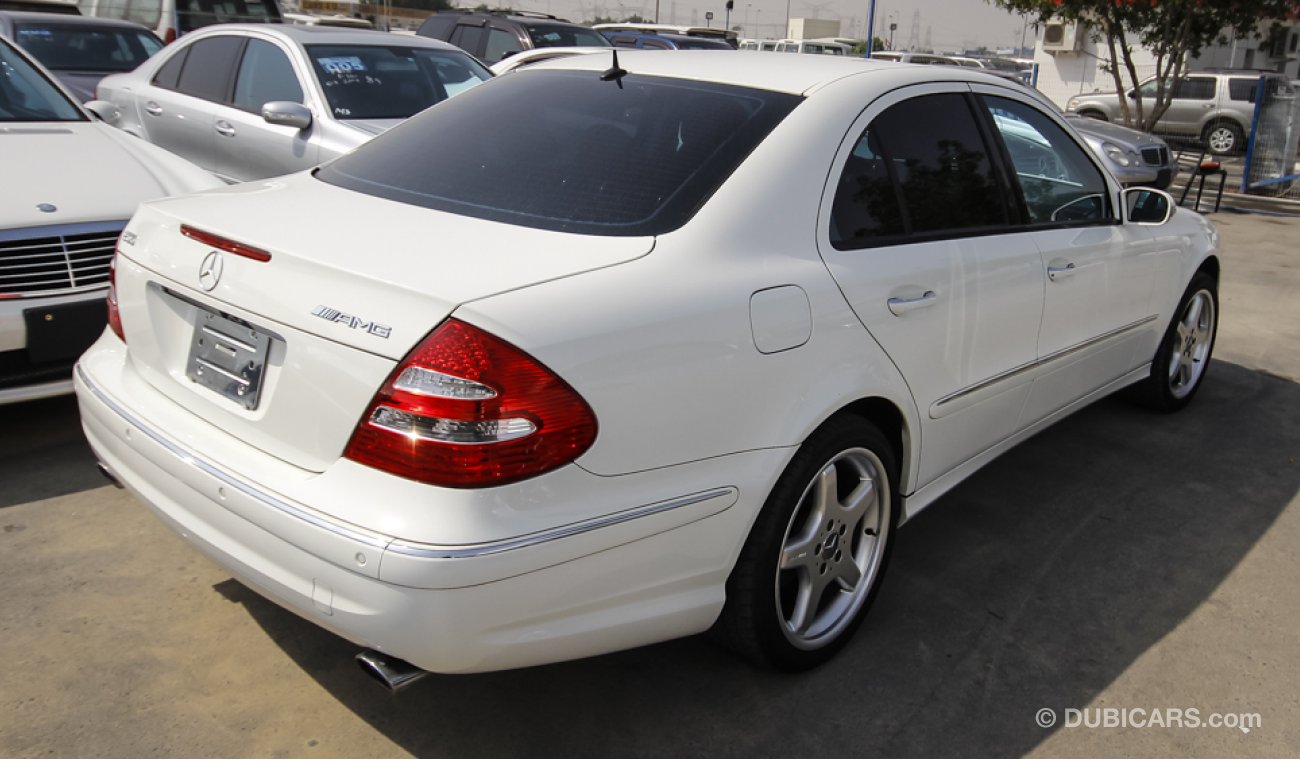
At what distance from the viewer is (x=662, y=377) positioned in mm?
2271

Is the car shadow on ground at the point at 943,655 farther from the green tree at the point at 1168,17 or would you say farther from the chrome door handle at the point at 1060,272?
the green tree at the point at 1168,17

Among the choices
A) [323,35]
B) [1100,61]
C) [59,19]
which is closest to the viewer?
[323,35]

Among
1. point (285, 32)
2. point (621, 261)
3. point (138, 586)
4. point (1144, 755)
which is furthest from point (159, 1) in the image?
point (1144, 755)

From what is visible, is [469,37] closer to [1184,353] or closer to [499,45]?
[499,45]

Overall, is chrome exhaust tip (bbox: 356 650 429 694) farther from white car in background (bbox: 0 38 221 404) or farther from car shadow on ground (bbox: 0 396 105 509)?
white car in background (bbox: 0 38 221 404)

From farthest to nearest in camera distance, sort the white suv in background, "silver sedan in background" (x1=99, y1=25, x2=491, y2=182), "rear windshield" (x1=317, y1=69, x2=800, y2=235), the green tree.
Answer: the white suv in background, the green tree, "silver sedan in background" (x1=99, y1=25, x2=491, y2=182), "rear windshield" (x1=317, y1=69, x2=800, y2=235)

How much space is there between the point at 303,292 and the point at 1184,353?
4.33 meters

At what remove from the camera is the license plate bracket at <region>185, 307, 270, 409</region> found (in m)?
2.36

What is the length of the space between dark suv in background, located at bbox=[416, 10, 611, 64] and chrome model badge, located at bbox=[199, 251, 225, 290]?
378 inches

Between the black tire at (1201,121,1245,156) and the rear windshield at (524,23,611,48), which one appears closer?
the rear windshield at (524,23,611,48)

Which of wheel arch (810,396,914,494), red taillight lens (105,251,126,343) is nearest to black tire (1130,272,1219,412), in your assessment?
wheel arch (810,396,914,494)

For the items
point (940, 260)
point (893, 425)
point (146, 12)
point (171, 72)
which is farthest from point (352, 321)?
point (146, 12)

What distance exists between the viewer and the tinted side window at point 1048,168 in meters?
3.67

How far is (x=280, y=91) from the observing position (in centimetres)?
663
